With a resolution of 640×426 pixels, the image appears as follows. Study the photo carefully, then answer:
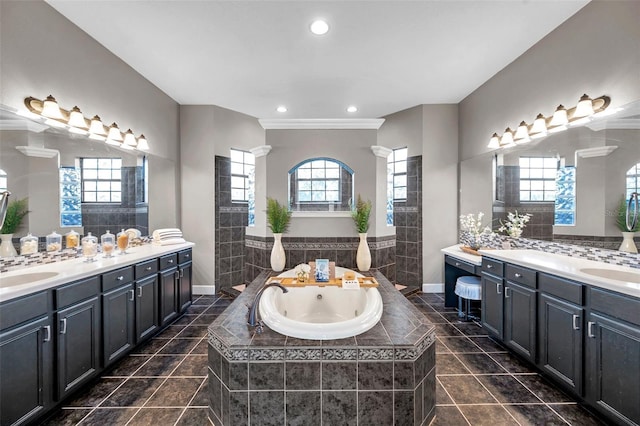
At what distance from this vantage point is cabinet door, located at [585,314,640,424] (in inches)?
60.3

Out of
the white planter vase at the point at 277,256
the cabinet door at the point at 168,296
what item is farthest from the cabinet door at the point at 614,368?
the cabinet door at the point at 168,296

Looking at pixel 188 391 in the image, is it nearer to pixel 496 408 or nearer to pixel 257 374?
pixel 257 374

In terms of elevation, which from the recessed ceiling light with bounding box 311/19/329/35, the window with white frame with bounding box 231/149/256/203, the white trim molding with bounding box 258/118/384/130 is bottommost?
the window with white frame with bounding box 231/149/256/203

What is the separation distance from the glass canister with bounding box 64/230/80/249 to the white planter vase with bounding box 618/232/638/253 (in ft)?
15.7

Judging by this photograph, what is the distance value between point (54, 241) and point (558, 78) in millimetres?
5005

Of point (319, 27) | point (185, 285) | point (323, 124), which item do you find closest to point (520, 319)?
point (323, 124)

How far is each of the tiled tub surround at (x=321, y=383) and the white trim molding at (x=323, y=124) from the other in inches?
111

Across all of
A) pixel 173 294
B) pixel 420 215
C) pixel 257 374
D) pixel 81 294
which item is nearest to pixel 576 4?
pixel 420 215

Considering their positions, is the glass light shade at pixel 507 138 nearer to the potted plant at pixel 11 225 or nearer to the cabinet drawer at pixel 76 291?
the cabinet drawer at pixel 76 291

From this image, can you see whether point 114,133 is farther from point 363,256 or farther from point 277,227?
point 363,256

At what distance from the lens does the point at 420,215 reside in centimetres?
423

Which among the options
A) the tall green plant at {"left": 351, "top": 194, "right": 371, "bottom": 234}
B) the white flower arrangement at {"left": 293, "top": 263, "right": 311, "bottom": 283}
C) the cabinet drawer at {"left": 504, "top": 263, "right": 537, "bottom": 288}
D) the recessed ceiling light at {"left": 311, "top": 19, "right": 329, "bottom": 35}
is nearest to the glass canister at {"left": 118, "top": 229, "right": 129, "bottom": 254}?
the white flower arrangement at {"left": 293, "top": 263, "right": 311, "bottom": 283}

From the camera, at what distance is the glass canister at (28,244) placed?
204 centimetres

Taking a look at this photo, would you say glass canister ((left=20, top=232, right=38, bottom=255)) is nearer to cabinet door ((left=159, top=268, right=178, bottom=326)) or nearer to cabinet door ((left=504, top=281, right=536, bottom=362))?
cabinet door ((left=159, top=268, right=178, bottom=326))
